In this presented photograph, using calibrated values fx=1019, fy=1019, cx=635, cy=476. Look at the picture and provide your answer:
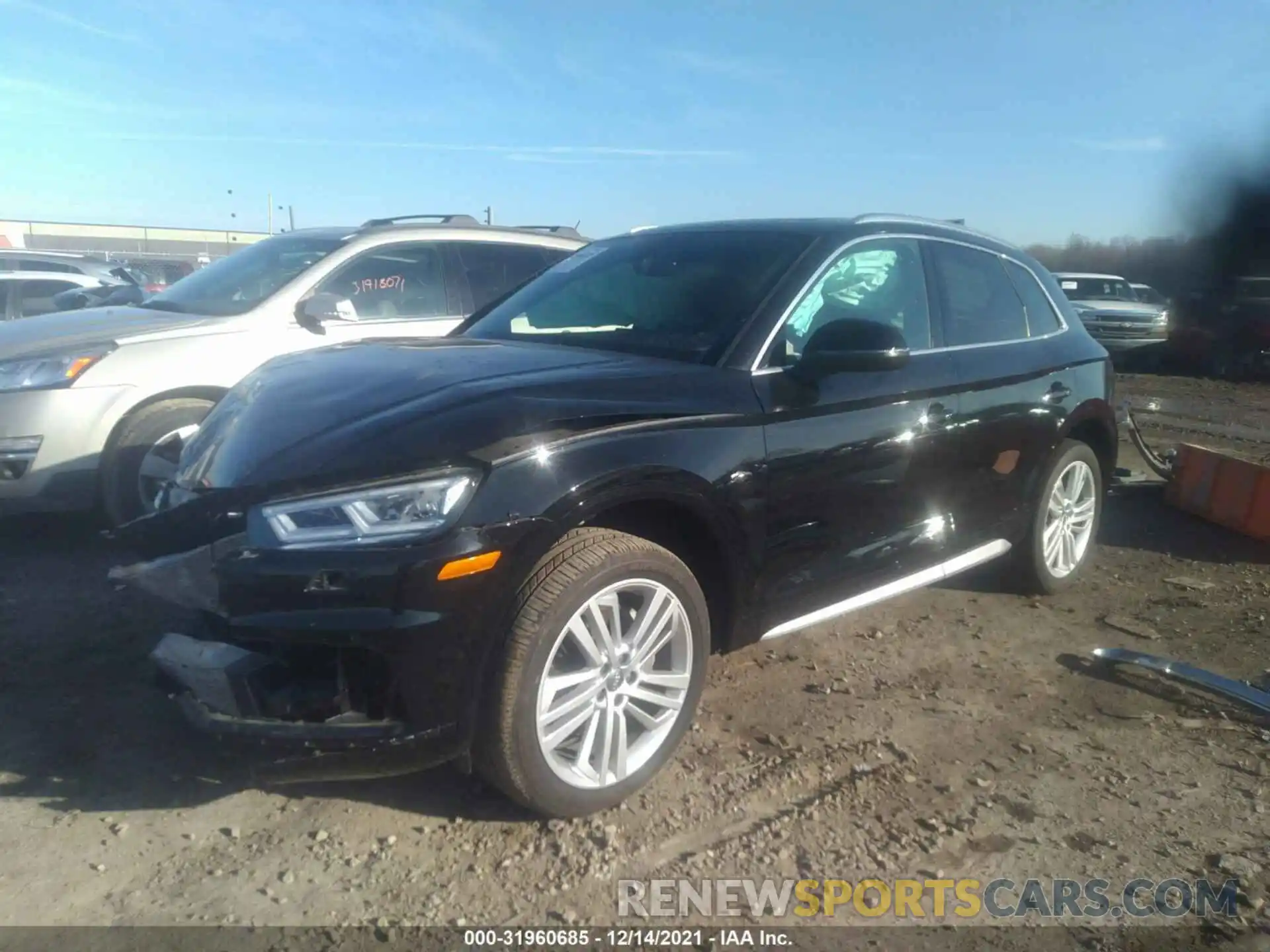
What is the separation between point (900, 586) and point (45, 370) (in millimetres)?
4073

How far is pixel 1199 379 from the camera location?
17609mm

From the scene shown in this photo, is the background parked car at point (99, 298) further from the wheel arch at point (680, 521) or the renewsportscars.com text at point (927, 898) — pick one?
the renewsportscars.com text at point (927, 898)

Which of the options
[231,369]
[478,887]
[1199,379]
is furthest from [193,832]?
[1199,379]

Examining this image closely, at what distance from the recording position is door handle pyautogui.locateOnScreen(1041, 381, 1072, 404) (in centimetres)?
469

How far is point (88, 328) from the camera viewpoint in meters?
5.37

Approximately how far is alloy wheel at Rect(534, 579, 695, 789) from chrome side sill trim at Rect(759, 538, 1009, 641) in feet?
1.68

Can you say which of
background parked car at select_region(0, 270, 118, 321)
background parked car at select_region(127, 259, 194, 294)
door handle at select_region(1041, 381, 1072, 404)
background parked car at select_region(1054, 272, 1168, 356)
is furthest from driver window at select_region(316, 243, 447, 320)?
background parked car at select_region(1054, 272, 1168, 356)

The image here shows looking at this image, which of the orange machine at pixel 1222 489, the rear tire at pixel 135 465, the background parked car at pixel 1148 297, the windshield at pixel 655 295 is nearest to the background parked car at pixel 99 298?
the rear tire at pixel 135 465

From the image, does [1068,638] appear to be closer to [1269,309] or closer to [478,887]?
[478,887]

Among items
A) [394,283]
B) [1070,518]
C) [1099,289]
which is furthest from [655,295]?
[1099,289]

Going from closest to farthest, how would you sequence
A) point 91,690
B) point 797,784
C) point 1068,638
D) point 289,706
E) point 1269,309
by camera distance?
point 289,706 → point 797,784 → point 91,690 → point 1068,638 → point 1269,309

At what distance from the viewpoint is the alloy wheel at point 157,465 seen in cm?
447

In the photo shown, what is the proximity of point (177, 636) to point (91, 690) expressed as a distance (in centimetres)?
108

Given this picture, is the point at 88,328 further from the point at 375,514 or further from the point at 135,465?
the point at 375,514
